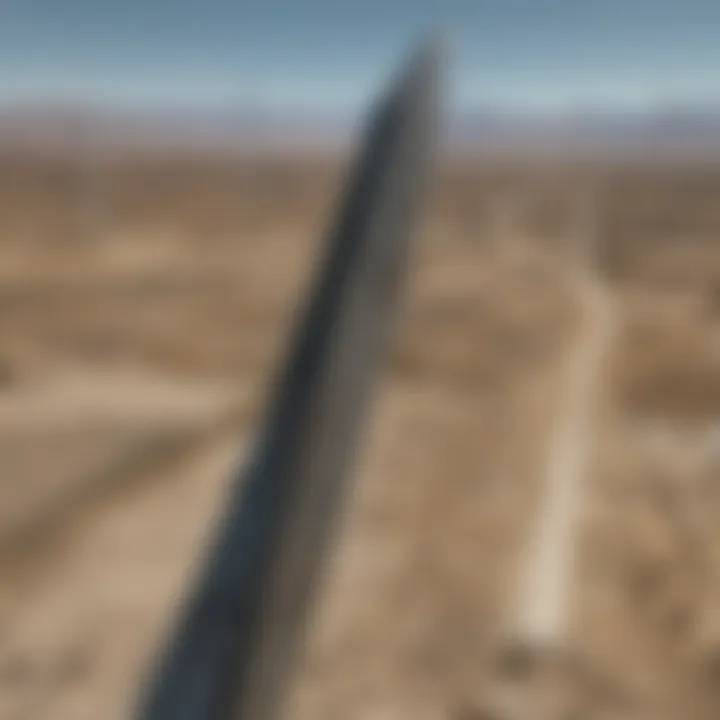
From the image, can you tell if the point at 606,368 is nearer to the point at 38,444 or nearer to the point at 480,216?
the point at 38,444

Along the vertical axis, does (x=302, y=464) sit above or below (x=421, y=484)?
below

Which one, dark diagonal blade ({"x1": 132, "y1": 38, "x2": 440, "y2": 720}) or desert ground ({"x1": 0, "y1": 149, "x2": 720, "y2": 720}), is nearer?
dark diagonal blade ({"x1": 132, "y1": 38, "x2": 440, "y2": 720})

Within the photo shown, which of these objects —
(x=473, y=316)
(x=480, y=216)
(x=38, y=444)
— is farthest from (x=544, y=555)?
(x=480, y=216)

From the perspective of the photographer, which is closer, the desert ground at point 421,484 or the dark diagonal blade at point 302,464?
the dark diagonal blade at point 302,464

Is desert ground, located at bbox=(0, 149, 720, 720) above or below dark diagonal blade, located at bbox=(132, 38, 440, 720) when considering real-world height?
above
